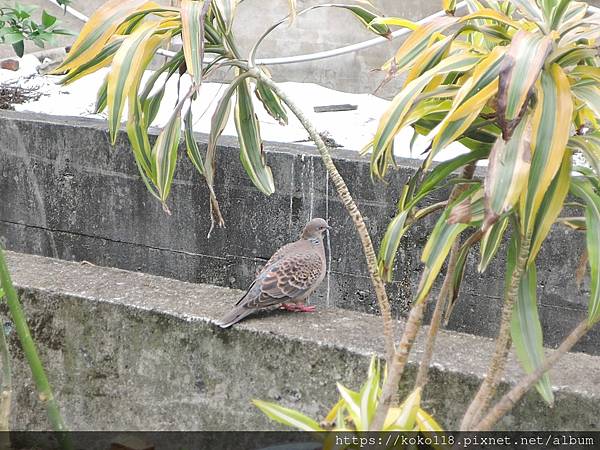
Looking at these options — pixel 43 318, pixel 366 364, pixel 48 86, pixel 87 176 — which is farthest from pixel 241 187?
pixel 48 86

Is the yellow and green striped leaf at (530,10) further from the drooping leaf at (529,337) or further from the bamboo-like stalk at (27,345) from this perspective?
the bamboo-like stalk at (27,345)

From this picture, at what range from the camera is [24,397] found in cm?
311

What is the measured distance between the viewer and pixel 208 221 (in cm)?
486

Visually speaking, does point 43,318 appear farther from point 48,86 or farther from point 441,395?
point 48,86

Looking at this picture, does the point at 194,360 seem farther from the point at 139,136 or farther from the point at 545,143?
the point at 545,143

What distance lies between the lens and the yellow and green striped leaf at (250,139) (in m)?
2.58

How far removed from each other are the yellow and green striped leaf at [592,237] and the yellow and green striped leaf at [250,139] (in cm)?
92

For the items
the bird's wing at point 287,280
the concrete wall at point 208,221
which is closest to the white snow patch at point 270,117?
the concrete wall at point 208,221

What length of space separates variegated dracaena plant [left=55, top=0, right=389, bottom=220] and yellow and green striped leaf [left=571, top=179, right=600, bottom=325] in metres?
0.82

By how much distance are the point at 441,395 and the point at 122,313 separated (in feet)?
3.63

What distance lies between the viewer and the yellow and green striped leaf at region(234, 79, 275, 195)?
8.47 feet

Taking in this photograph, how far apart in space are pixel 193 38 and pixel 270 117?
5.04 metres

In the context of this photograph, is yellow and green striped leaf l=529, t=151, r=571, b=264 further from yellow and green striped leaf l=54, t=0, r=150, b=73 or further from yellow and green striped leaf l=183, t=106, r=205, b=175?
yellow and green striped leaf l=54, t=0, r=150, b=73

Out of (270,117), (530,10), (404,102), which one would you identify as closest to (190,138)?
(404,102)
